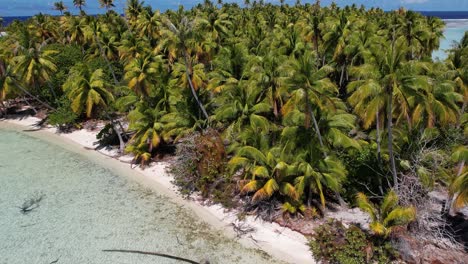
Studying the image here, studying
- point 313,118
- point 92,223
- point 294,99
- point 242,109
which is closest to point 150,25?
point 242,109

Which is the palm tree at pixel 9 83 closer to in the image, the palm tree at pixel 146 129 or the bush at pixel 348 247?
the palm tree at pixel 146 129

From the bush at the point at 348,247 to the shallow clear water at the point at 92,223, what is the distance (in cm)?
293

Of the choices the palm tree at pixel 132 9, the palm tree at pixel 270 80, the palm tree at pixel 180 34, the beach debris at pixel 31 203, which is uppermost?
the palm tree at pixel 132 9

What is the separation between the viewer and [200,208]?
22.7m

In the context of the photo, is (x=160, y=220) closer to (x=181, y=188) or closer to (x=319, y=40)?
(x=181, y=188)

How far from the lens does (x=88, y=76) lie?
30.2 metres

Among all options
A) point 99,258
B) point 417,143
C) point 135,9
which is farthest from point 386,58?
point 135,9

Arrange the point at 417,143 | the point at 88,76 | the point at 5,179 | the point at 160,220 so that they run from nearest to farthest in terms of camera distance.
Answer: the point at 417,143 → the point at 160,220 → the point at 5,179 → the point at 88,76

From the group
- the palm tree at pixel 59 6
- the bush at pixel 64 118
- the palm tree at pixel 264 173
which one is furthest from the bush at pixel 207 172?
the palm tree at pixel 59 6

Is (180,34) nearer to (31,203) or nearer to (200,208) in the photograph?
(200,208)

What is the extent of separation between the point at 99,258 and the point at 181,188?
791 centimetres

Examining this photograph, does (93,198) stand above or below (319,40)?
below

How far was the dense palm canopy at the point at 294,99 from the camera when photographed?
58.8 ft

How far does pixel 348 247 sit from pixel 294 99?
8.05 metres
